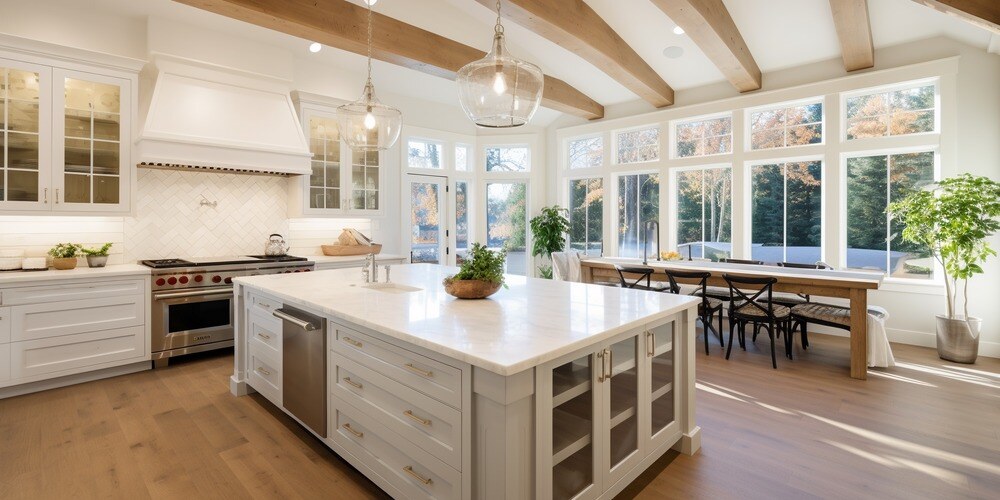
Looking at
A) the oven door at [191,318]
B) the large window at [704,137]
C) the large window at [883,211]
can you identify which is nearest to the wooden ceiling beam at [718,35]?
the large window at [704,137]

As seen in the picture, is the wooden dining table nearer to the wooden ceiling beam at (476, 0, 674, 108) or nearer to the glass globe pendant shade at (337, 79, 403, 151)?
the wooden ceiling beam at (476, 0, 674, 108)

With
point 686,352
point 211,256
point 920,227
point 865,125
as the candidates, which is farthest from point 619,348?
Result: point 865,125

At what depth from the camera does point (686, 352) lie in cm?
250

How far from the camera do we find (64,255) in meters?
3.84

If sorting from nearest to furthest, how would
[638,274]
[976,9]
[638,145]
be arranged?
[976,9]
[638,274]
[638,145]

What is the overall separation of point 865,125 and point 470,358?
5588 millimetres

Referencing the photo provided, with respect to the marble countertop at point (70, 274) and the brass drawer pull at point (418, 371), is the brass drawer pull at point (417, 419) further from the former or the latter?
the marble countertop at point (70, 274)

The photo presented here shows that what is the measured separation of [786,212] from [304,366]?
5.51 metres

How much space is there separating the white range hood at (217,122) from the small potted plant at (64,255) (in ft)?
2.92

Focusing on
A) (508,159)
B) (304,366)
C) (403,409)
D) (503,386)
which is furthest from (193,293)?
(508,159)

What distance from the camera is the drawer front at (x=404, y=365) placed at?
169 cm

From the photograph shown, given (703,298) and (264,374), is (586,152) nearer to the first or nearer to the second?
(703,298)

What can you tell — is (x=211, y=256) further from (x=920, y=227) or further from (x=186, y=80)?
(x=920, y=227)

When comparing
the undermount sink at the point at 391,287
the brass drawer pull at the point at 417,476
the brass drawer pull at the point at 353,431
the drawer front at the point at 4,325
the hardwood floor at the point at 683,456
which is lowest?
the hardwood floor at the point at 683,456
